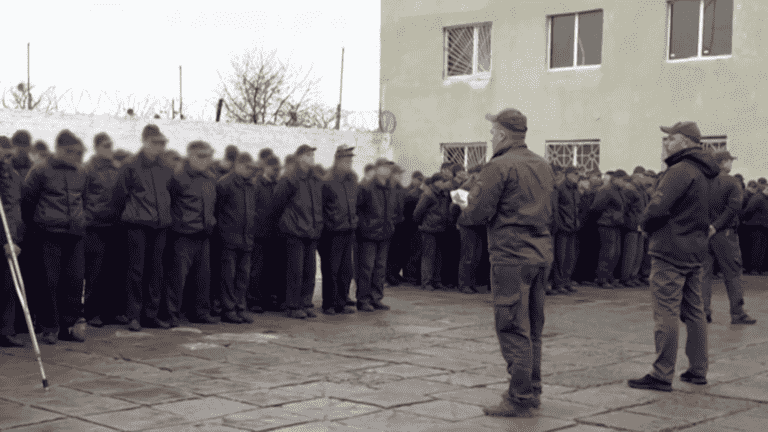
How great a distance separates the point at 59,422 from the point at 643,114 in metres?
17.5

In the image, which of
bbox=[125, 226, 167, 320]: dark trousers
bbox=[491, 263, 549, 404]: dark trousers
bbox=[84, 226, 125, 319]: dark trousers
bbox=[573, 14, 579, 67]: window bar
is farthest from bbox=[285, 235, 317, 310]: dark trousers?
bbox=[573, 14, 579, 67]: window bar

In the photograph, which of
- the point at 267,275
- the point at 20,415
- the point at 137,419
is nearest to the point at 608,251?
the point at 267,275

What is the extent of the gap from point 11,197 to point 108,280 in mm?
1997

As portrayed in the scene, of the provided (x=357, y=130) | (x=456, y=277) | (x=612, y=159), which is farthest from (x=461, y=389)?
(x=357, y=130)

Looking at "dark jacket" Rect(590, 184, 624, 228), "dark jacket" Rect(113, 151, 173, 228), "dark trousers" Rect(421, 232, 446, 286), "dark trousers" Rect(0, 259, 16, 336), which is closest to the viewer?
"dark trousers" Rect(0, 259, 16, 336)

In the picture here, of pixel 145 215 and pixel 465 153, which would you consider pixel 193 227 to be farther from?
pixel 465 153

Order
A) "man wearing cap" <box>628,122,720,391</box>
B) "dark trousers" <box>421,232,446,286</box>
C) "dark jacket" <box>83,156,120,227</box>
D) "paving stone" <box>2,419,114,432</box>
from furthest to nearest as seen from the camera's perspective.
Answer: "dark trousers" <box>421,232,446,286</box> → "dark jacket" <box>83,156,120,227</box> → "man wearing cap" <box>628,122,720,391</box> → "paving stone" <box>2,419,114,432</box>

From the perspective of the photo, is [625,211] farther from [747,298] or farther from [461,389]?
[461,389]

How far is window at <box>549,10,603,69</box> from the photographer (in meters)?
21.8

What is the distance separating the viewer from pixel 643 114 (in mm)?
21062

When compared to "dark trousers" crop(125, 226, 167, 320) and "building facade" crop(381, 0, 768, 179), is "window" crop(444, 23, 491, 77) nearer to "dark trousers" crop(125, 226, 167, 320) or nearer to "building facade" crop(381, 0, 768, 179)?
"building facade" crop(381, 0, 768, 179)

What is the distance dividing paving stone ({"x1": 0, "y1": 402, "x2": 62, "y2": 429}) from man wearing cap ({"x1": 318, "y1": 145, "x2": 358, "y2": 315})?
5.46 meters

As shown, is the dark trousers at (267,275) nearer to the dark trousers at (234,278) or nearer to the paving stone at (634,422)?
the dark trousers at (234,278)

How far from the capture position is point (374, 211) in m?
11.9
